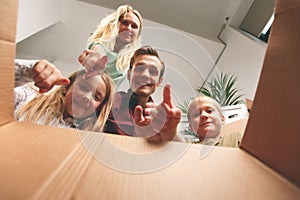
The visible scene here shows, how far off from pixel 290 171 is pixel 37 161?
207 mm

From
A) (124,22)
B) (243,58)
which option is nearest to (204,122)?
(124,22)

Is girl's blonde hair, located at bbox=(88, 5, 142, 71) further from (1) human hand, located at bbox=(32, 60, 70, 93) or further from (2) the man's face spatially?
(1) human hand, located at bbox=(32, 60, 70, 93)

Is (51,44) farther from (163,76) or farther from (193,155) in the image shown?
(193,155)

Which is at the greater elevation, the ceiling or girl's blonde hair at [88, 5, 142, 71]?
the ceiling

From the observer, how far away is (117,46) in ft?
3.24

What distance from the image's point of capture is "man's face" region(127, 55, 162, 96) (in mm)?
804

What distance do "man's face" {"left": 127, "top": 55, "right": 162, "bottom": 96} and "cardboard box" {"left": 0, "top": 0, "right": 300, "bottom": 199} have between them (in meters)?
0.53

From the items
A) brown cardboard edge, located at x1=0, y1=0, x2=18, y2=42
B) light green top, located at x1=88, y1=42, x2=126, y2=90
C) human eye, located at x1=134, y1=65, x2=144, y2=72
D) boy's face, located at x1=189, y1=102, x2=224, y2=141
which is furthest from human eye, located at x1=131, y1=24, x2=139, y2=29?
brown cardboard edge, located at x1=0, y1=0, x2=18, y2=42

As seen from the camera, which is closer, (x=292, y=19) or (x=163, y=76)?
(x=292, y=19)

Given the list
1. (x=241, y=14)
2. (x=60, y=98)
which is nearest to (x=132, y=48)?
(x=60, y=98)

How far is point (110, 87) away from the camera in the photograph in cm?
75

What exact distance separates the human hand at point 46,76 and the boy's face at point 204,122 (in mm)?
532

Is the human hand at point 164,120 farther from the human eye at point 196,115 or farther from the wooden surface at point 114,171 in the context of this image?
the human eye at point 196,115

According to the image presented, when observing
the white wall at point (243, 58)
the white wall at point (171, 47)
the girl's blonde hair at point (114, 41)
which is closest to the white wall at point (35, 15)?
the white wall at point (171, 47)
